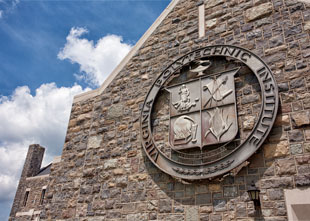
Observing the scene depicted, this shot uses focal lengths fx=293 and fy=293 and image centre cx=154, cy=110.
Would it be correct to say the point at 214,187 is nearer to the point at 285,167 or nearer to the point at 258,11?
the point at 285,167

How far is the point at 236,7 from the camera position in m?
5.91

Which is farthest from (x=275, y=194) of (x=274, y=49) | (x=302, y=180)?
(x=274, y=49)

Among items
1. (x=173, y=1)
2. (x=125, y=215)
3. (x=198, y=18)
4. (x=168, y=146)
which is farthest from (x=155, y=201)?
(x=173, y=1)

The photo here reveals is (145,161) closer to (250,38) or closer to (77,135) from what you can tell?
(77,135)

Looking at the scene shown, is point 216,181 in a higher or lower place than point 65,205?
higher

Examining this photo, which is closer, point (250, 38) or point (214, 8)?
point (250, 38)

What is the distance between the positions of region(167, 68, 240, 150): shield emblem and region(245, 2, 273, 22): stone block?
122cm

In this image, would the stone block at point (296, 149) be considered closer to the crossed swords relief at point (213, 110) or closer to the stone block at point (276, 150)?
the stone block at point (276, 150)

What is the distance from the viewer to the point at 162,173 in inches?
207

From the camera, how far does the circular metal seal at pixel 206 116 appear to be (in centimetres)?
453

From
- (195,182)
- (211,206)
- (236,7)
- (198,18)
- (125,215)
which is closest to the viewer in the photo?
(211,206)

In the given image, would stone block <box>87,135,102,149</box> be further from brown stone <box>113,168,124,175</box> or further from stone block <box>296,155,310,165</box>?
stone block <box>296,155,310,165</box>

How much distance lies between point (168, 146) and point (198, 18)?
2914 mm

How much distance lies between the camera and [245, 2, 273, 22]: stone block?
546 cm
